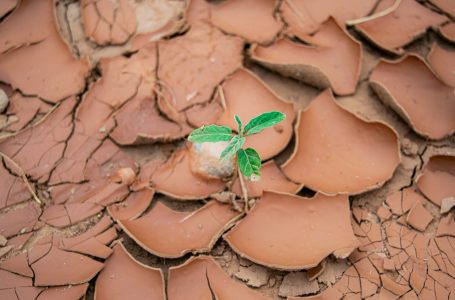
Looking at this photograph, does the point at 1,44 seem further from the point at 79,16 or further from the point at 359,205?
the point at 359,205

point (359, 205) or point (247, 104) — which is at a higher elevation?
point (247, 104)

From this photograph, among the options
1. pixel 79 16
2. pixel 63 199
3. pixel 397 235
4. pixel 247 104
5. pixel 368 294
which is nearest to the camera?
pixel 368 294

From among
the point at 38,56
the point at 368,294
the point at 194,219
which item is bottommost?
the point at 368,294

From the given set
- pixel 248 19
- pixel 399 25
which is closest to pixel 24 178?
pixel 248 19

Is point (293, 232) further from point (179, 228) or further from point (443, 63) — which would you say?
point (443, 63)

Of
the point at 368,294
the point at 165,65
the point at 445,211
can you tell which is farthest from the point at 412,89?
the point at 165,65

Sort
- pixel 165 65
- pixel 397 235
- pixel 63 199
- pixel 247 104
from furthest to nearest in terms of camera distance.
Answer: pixel 165 65
pixel 247 104
pixel 63 199
pixel 397 235

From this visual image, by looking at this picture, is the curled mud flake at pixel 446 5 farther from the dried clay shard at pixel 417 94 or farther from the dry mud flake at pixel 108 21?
the dry mud flake at pixel 108 21

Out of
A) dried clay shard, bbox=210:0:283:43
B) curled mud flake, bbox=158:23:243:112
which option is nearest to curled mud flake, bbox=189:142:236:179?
curled mud flake, bbox=158:23:243:112
